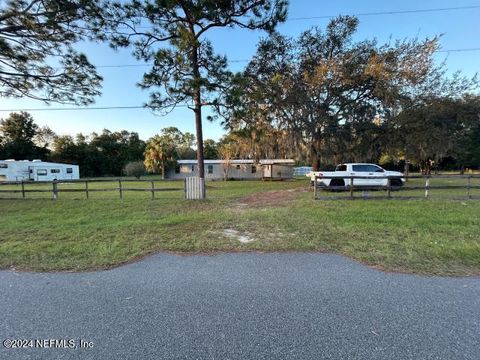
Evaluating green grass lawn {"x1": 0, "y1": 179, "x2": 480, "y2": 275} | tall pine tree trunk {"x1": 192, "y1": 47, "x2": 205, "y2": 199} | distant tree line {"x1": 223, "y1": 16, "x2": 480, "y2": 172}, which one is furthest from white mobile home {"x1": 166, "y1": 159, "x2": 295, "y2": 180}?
green grass lawn {"x1": 0, "y1": 179, "x2": 480, "y2": 275}

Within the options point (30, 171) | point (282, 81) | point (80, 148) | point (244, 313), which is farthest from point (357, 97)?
point (80, 148)

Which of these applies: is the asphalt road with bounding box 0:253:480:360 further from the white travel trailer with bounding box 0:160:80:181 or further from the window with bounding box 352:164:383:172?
the white travel trailer with bounding box 0:160:80:181

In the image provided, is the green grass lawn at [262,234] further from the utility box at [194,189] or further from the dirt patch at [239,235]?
the utility box at [194,189]

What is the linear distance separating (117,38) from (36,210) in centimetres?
698

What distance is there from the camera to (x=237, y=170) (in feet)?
108

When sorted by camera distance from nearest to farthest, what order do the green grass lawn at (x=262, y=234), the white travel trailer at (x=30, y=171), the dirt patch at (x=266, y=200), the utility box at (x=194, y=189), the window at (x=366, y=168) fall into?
the green grass lawn at (x=262, y=234), the dirt patch at (x=266, y=200), the utility box at (x=194, y=189), the window at (x=366, y=168), the white travel trailer at (x=30, y=171)

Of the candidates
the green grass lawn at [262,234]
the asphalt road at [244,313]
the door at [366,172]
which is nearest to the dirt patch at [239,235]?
the green grass lawn at [262,234]

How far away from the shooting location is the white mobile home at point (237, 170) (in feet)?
104

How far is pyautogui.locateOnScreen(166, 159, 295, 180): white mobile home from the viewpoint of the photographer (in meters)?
31.8

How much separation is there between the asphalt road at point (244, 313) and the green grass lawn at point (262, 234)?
0.60m

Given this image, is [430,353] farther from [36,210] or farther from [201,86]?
[36,210]

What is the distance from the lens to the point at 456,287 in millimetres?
2883

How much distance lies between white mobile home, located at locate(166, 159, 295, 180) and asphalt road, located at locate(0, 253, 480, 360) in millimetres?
28143

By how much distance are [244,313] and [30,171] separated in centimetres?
4073
